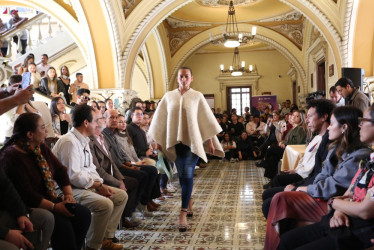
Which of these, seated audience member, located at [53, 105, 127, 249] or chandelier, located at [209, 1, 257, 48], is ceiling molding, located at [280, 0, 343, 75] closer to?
chandelier, located at [209, 1, 257, 48]

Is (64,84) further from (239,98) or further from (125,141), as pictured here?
(239,98)

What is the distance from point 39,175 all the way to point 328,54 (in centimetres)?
875

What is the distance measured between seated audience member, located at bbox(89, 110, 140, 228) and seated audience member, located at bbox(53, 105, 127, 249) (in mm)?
184

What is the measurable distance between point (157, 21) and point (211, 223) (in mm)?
5665

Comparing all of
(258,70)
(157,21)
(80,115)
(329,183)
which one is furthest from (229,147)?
(258,70)

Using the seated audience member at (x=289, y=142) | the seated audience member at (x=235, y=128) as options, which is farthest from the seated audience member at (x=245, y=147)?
the seated audience member at (x=289, y=142)

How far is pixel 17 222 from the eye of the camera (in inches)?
93.3

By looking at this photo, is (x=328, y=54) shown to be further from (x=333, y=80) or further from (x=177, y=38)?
(x=177, y=38)

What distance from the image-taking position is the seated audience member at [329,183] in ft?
7.99

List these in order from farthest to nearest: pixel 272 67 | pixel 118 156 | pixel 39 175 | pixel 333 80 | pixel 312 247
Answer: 1. pixel 272 67
2. pixel 333 80
3. pixel 118 156
4. pixel 39 175
5. pixel 312 247

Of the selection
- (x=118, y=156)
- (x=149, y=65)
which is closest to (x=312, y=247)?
(x=118, y=156)

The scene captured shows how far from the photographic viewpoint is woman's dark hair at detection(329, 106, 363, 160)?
8.20 ft

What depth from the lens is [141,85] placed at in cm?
1853

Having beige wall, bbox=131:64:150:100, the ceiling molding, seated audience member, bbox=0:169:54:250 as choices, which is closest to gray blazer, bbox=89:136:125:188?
seated audience member, bbox=0:169:54:250
